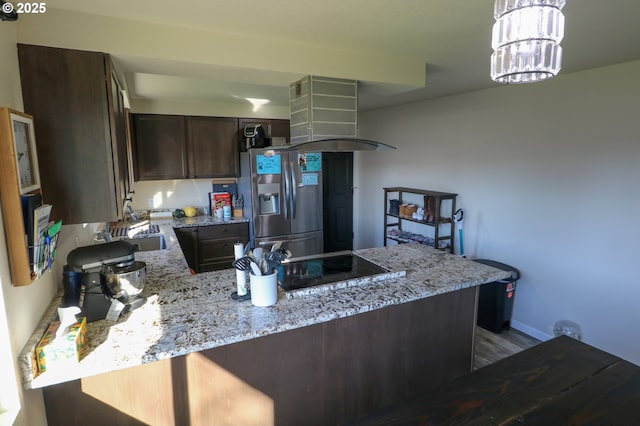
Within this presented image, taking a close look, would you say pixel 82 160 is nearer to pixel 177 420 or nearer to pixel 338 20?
pixel 177 420

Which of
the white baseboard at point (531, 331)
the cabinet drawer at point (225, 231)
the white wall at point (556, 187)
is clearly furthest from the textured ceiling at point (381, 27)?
the white baseboard at point (531, 331)

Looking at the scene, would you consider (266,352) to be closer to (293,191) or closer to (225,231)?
(293,191)

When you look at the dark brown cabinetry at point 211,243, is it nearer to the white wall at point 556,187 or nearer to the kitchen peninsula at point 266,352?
the kitchen peninsula at point 266,352

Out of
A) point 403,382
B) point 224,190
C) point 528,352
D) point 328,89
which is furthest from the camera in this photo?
point 224,190

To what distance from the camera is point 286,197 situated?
3.82 m

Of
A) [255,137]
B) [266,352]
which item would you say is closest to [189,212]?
[255,137]

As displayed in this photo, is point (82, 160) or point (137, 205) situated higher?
point (82, 160)

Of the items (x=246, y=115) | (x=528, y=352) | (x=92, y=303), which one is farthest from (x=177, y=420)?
(x=246, y=115)

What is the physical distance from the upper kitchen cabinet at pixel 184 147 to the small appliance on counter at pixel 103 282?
106 inches

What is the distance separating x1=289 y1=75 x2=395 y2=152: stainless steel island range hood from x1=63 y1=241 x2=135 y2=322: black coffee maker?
1.24 metres

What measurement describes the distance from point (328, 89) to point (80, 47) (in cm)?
141

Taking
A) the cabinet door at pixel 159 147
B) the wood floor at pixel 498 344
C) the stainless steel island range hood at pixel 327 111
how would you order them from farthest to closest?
the cabinet door at pixel 159 147
the wood floor at pixel 498 344
the stainless steel island range hood at pixel 327 111

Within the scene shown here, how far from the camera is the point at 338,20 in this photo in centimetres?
172

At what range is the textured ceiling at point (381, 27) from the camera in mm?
1542
